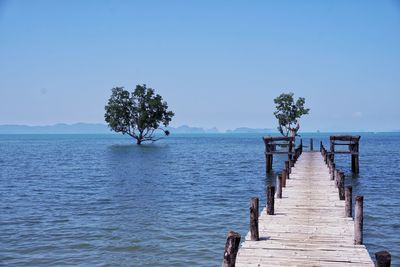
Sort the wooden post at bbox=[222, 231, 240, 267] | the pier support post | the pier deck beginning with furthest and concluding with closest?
1. the pier support post
2. the pier deck
3. the wooden post at bbox=[222, 231, 240, 267]

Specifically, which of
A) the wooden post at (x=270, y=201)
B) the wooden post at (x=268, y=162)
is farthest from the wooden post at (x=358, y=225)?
the wooden post at (x=268, y=162)

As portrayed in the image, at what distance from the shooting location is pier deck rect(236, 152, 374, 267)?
9609 millimetres

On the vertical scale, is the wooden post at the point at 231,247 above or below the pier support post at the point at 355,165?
above

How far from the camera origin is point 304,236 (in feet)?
37.4

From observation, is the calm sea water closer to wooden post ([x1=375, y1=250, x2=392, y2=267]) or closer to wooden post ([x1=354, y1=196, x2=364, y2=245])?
wooden post ([x1=354, y1=196, x2=364, y2=245])

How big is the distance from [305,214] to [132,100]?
80.4 m

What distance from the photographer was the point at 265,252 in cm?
1016

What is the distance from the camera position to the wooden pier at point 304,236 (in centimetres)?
945

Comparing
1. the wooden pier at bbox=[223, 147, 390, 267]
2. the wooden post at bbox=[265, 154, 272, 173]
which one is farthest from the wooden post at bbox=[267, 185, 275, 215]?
the wooden post at bbox=[265, 154, 272, 173]

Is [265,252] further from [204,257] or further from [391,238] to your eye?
[391,238]

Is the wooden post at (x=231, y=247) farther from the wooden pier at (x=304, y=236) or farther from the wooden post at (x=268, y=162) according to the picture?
the wooden post at (x=268, y=162)

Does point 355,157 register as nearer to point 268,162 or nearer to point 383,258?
point 268,162

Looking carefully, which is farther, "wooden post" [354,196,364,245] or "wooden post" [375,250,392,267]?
"wooden post" [354,196,364,245]

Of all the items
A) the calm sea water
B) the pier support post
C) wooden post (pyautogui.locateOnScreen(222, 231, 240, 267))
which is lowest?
the calm sea water
